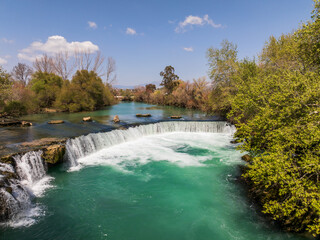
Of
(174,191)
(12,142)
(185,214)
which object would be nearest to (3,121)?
(12,142)

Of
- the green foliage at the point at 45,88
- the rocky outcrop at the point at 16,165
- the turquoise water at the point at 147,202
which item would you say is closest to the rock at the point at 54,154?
the rocky outcrop at the point at 16,165

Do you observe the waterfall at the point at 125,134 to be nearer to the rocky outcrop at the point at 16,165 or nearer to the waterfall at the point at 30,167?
the rocky outcrop at the point at 16,165

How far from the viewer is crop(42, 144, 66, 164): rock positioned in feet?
33.7

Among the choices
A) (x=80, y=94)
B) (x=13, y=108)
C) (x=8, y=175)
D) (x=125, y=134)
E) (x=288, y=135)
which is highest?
(x=80, y=94)

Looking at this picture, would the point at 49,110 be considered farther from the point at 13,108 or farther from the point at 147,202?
the point at 147,202

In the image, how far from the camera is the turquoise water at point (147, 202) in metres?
6.43

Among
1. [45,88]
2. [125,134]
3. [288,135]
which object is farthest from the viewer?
[45,88]

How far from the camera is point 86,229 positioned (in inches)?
257

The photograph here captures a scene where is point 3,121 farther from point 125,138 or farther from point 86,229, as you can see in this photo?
point 86,229

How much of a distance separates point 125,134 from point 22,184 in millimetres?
8982

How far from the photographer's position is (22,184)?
328 inches

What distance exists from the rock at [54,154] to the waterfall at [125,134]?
609mm

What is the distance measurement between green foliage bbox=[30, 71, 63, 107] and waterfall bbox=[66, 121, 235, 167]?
19.2 metres

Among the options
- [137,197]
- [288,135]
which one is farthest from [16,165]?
[288,135]
